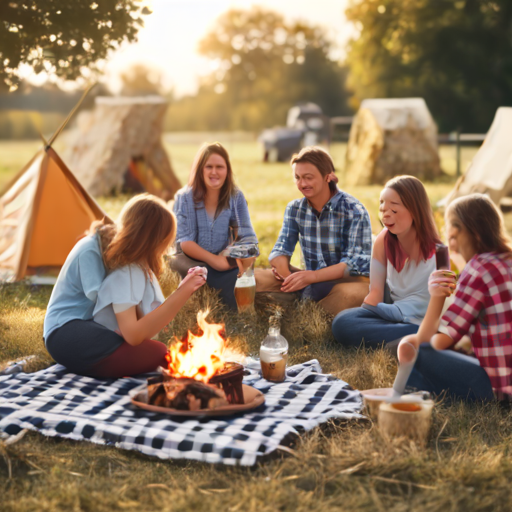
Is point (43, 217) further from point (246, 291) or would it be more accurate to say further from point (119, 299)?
point (119, 299)

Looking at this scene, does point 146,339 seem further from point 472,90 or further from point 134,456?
point 472,90

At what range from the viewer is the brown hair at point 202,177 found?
5258 millimetres

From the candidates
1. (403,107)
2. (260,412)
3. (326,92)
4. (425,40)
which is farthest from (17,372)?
(326,92)

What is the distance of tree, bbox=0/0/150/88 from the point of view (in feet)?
16.8

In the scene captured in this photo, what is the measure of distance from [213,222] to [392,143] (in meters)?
9.80

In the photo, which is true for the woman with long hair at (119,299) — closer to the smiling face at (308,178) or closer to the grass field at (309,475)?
the grass field at (309,475)

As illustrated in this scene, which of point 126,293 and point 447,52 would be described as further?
point 447,52

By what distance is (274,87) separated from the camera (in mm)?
50719

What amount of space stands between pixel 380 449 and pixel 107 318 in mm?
1675

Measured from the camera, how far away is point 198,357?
3383 mm

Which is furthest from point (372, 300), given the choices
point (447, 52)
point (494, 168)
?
point (447, 52)

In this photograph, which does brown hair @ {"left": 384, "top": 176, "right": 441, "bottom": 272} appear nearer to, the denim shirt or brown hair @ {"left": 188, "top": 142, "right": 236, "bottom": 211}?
the denim shirt

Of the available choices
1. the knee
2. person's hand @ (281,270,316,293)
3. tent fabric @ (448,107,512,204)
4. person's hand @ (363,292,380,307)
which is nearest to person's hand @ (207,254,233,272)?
person's hand @ (281,270,316,293)

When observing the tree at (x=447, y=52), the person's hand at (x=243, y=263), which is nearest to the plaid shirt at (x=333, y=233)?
the person's hand at (x=243, y=263)
